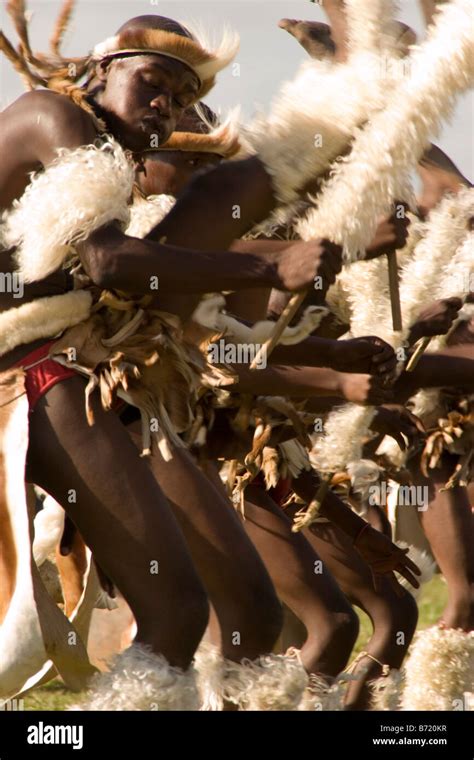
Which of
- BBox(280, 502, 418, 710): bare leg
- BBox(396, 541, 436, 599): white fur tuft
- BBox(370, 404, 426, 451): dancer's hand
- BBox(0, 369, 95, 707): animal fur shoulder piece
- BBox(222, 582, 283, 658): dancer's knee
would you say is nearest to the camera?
BBox(0, 369, 95, 707): animal fur shoulder piece

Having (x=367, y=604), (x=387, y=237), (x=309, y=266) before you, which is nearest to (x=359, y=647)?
(x=367, y=604)

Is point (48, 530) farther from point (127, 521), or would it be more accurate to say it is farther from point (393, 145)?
point (393, 145)

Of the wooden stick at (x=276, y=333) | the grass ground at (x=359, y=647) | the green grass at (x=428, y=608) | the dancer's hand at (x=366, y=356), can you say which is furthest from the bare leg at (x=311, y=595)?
the green grass at (x=428, y=608)

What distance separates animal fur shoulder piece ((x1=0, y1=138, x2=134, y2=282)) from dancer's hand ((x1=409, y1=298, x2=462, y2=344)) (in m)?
1.38

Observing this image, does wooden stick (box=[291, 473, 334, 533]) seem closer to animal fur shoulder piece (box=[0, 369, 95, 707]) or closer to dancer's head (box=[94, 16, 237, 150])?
animal fur shoulder piece (box=[0, 369, 95, 707])

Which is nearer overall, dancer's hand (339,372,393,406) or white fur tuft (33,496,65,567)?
dancer's hand (339,372,393,406)

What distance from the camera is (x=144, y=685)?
12.0 ft

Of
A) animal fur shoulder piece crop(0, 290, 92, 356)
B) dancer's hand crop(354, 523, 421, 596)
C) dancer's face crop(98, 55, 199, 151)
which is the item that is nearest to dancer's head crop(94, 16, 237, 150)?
dancer's face crop(98, 55, 199, 151)

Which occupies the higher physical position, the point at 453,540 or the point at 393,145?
the point at 393,145

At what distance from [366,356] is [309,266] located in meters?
0.67

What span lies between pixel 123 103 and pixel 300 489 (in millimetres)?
1641

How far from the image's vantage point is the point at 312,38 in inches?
247

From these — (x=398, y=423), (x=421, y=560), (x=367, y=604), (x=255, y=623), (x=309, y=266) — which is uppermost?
(x=309, y=266)

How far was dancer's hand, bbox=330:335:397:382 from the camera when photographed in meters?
4.31
